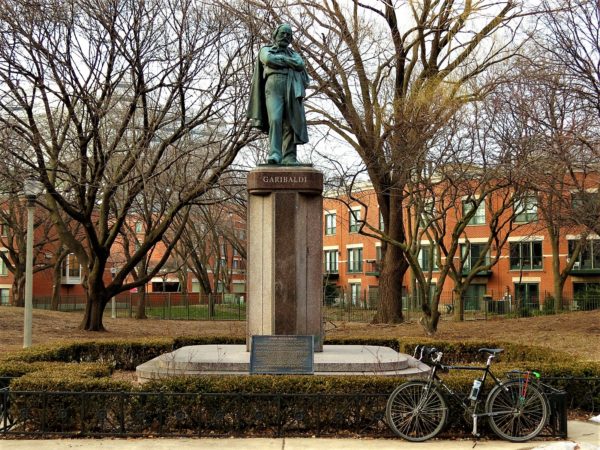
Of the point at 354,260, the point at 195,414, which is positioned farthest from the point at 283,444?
the point at 354,260

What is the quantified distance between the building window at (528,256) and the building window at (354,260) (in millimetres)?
15159

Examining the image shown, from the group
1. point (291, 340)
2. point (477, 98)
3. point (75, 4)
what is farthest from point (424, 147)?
point (291, 340)

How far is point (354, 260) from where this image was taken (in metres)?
61.1

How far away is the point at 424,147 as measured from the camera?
21531 millimetres

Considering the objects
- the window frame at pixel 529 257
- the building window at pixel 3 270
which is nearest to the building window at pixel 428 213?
the window frame at pixel 529 257

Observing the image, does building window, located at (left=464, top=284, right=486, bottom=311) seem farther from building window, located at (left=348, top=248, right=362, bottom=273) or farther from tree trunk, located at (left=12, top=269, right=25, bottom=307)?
tree trunk, located at (left=12, top=269, right=25, bottom=307)

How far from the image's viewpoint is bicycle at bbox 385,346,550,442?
8.34 m

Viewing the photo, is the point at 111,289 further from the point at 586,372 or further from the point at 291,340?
the point at 586,372

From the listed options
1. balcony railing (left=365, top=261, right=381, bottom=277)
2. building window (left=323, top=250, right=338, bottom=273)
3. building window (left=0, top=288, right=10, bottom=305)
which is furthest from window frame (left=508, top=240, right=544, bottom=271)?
building window (left=0, top=288, right=10, bottom=305)

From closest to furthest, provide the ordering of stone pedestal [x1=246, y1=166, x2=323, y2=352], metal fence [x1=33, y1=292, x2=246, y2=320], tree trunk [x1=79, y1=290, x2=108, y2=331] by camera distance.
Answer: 1. stone pedestal [x1=246, y1=166, x2=323, y2=352]
2. tree trunk [x1=79, y1=290, x2=108, y2=331]
3. metal fence [x1=33, y1=292, x2=246, y2=320]

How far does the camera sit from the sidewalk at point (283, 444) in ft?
26.2

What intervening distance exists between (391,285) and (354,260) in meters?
31.9

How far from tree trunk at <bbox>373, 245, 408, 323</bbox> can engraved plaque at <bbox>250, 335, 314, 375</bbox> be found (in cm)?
1933

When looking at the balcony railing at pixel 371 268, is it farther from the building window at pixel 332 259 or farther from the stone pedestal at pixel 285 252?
the stone pedestal at pixel 285 252
